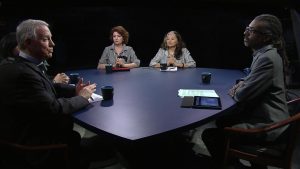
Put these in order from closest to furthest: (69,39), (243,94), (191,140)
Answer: (243,94) → (191,140) → (69,39)

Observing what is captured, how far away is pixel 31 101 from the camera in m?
1.62

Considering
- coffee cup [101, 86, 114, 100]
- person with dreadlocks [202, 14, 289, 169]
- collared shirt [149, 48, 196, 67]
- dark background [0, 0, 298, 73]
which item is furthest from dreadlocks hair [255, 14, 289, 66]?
dark background [0, 0, 298, 73]

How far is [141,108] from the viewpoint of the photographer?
1.88 meters

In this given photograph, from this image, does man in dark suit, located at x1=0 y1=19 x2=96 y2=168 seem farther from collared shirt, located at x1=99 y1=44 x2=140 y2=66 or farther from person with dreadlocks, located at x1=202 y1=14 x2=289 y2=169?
collared shirt, located at x1=99 y1=44 x2=140 y2=66

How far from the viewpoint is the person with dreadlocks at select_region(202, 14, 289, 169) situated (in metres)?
1.95

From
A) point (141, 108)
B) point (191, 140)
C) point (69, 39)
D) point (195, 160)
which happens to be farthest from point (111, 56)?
point (141, 108)

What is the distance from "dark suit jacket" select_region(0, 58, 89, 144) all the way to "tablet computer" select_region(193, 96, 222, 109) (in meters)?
0.85

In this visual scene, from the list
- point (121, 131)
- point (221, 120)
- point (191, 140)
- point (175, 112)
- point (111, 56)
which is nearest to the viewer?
point (121, 131)

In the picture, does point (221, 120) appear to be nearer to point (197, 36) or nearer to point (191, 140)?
point (191, 140)

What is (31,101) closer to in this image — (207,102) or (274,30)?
(207,102)

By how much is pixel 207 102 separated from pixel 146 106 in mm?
412

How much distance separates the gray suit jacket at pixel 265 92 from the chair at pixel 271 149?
106 millimetres

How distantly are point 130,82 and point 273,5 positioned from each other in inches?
109

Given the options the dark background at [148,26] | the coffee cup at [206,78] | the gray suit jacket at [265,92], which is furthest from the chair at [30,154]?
the dark background at [148,26]
